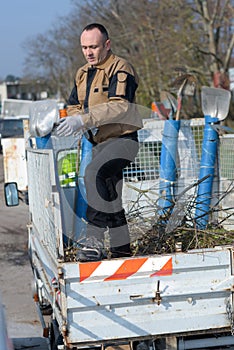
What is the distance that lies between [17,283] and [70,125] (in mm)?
4765

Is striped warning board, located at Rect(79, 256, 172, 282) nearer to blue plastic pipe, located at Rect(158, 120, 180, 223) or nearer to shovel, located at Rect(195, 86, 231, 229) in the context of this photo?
shovel, located at Rect(195, 86, 231, 229)

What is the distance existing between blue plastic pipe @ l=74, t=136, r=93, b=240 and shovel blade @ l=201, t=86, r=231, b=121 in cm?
160

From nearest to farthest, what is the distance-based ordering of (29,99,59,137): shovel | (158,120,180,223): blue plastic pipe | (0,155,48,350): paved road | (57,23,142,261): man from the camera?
(57,23,142,261): man
(29,99,59,137): shovel
(158,120,180,223): blue plastic pipe
(0,155,48,350): paved road

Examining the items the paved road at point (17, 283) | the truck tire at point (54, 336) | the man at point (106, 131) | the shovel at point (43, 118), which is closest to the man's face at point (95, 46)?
the man at point (106, 131)

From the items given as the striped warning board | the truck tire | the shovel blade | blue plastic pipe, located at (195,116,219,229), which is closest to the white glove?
the striped warning board

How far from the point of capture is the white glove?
4.38 meters

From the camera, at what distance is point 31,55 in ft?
207

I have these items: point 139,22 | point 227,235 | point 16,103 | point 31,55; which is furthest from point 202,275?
point 31,55

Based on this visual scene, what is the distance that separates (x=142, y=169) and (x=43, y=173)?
218cm

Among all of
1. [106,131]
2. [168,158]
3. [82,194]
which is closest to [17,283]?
[168,158]

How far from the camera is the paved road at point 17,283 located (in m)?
6.78

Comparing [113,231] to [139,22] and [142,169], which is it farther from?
[139,22]

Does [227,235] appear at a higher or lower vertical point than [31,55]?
lower

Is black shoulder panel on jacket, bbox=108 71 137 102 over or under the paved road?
over
